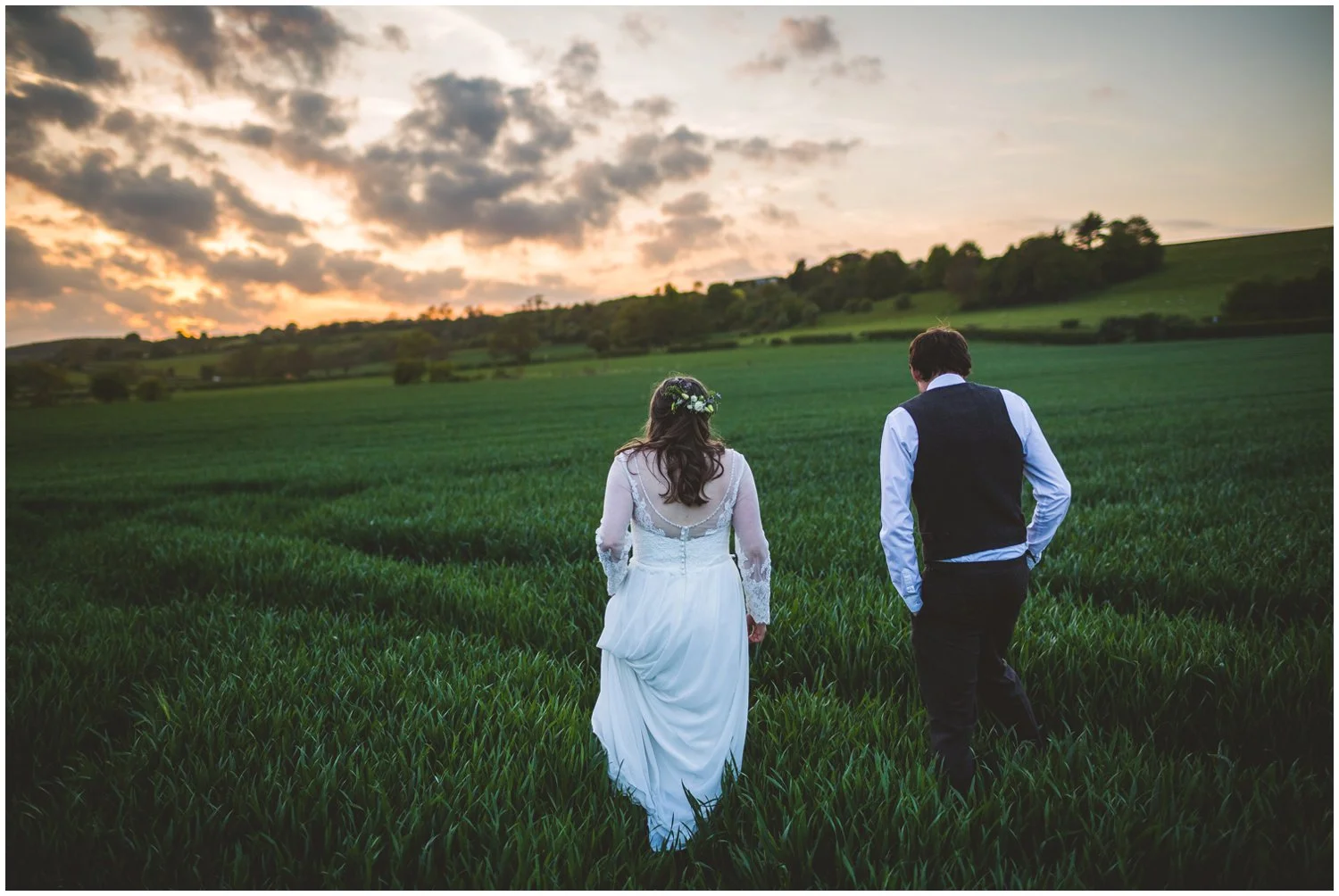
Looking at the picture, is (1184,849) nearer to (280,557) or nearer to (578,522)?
(578,522)

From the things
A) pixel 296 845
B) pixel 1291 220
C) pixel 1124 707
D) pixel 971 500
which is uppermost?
pixel 1291 220

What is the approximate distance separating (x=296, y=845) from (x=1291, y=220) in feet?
76.9

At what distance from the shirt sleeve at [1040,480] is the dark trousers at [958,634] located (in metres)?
0.23

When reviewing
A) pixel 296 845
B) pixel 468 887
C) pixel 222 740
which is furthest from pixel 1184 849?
pixel 222 740

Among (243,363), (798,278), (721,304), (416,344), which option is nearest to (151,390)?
Answer: (243,363)

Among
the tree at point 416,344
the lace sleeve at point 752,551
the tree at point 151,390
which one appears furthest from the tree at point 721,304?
the lace sleeve at point 752,551

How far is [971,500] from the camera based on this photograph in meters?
3.27

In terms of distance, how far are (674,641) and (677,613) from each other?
0.48ft

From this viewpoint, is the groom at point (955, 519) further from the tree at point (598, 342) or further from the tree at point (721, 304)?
the tree at point (721, 304)

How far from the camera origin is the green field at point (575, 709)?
9.64 feet

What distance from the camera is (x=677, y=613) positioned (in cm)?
350

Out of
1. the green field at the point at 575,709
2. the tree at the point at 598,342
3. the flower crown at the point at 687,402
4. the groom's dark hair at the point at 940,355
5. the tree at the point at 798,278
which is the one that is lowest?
the green field at the point at 575,709

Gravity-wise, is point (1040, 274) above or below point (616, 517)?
above

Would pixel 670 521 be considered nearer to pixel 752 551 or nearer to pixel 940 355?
pixel 752 551
